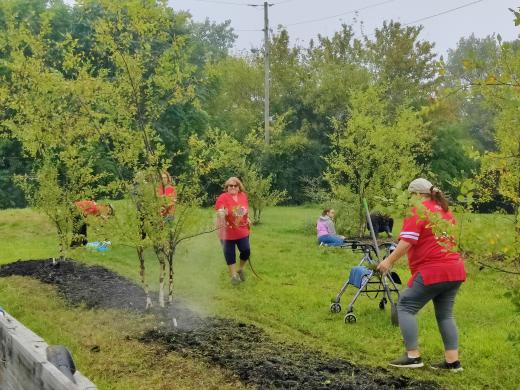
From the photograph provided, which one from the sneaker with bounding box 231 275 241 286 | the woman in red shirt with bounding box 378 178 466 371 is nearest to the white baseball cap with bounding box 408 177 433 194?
the woman in red shirt with bounding box 378 178 466 371

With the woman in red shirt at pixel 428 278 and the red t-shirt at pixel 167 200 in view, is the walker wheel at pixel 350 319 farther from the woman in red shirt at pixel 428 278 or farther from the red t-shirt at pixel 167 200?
the red t-shirt at pixel 167 200

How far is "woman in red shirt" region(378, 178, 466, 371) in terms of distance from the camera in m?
5.21

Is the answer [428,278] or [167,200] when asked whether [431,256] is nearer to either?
[428,278]

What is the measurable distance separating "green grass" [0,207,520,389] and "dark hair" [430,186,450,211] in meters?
0.80

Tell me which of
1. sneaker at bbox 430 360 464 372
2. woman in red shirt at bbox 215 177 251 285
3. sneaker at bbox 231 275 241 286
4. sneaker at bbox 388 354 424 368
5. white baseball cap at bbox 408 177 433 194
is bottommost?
sneaker at bbox 231 275 241 286

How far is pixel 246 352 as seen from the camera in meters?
5.73

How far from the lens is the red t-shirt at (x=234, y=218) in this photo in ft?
29.8

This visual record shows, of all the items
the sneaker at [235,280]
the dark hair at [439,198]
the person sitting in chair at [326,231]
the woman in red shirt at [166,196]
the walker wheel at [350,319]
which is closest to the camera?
the dark hair at [439,198]

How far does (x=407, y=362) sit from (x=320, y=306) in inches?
102

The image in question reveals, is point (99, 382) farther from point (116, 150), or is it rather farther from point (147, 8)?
point (147, 8)

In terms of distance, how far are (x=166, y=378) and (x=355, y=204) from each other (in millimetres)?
11673

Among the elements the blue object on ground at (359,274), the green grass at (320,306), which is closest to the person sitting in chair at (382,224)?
the green grass at (320,306)

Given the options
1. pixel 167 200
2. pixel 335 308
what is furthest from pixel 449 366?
pixel 167 200

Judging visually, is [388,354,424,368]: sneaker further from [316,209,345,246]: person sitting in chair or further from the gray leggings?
[316,209,345,246]: person sitting in chair
